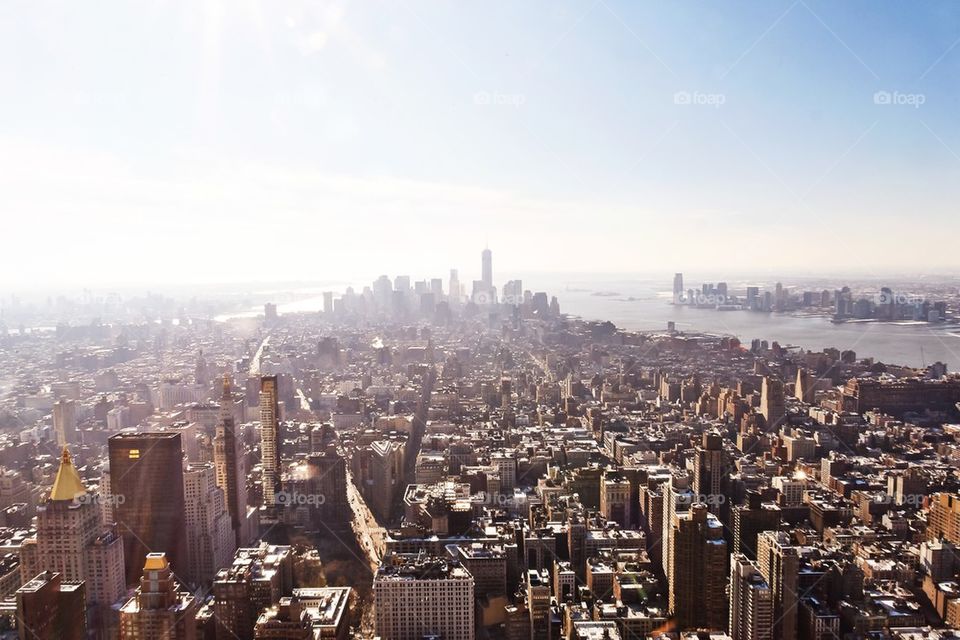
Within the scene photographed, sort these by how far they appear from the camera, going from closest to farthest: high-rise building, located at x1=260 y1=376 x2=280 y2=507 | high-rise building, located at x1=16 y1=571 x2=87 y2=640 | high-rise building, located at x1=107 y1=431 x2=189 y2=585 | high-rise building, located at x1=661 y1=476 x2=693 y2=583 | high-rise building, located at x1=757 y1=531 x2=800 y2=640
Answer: high-rise building, located at x1=16 y1=571 x2=87 y2=640 < high-rise building, located at x1=757 y1=531 x2=800 y2=640 < high-rise building, located at x1=661 y1=476 x2=693 y2=583 < high-rise building, located at x1=107 y1=431 x2=189 y2=585 < high-rise building, located at x1=260 y1=376 x2=280 y2=507

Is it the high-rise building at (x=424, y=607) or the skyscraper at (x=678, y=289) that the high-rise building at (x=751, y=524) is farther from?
the skyscraper at (x=678, y=289)

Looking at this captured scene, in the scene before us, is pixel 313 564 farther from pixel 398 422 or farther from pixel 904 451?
pixel 904 451

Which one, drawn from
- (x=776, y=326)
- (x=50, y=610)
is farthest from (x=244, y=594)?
(x=776, y=326)

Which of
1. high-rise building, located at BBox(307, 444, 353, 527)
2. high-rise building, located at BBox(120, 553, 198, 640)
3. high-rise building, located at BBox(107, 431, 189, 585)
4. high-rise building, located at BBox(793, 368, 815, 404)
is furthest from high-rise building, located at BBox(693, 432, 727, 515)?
high-rise building, located at BBox(793, 368, 815, 404)

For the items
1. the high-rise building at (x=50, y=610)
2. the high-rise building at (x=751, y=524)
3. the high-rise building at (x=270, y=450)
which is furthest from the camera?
the high-rise building at (x=270, y=450)

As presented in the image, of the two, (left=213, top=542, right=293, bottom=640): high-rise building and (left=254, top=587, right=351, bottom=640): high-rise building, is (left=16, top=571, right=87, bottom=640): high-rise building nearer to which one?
(left=213, top=542, right=293, bottom=640): high-rise building

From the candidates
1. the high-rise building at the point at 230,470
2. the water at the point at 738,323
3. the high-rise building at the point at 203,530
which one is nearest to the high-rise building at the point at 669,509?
the high-rise building at the point at 203,530
